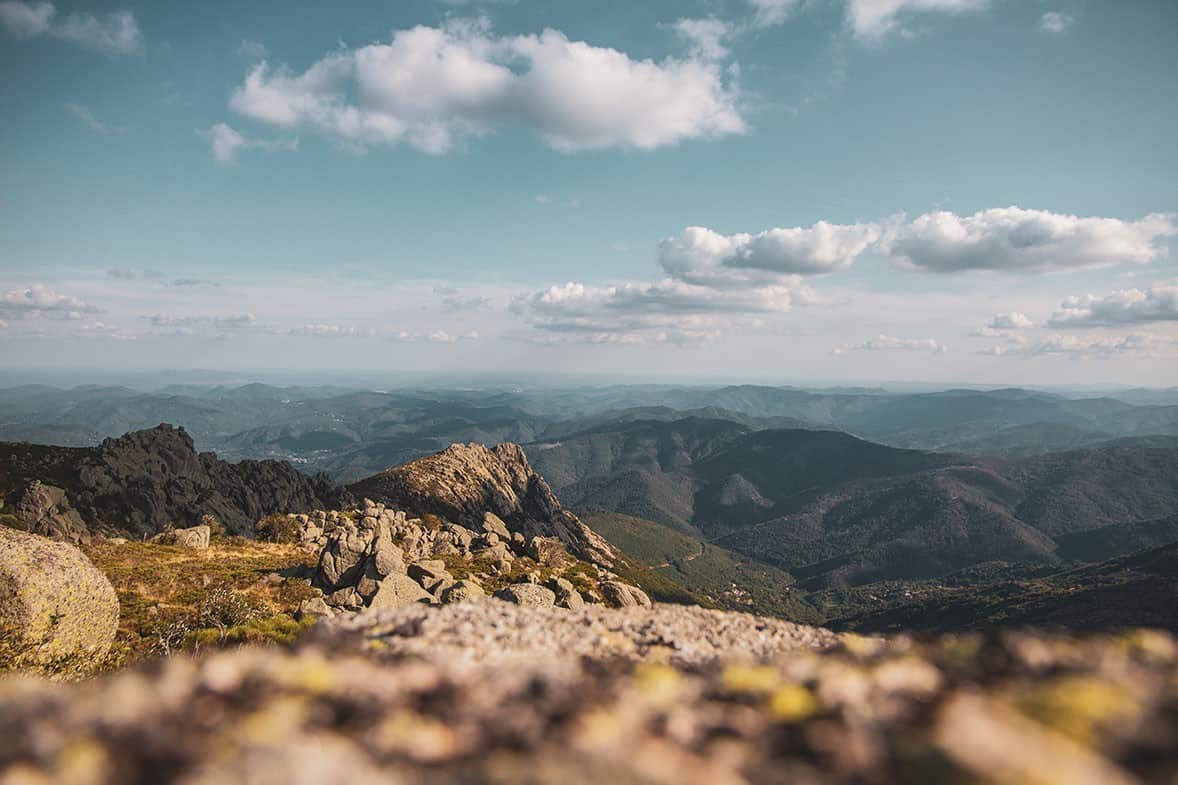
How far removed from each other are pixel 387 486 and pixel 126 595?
13371 cm

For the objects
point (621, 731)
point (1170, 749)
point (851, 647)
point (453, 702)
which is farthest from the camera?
point (851, 647)

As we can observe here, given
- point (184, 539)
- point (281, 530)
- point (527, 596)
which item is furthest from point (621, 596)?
point (281, 530)

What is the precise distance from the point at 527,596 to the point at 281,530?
4991 centimetres

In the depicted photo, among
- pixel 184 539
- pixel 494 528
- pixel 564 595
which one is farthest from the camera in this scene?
pixel 494 528

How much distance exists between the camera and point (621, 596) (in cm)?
5009

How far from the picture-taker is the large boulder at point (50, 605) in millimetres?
22031

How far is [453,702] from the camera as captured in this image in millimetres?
7254

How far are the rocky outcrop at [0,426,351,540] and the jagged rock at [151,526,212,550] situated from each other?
7558mm

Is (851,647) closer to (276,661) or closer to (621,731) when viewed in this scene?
Answer: (621,731)

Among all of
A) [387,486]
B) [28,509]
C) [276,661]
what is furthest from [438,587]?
[387,486]

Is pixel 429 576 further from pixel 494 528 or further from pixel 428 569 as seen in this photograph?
pixel 494 528

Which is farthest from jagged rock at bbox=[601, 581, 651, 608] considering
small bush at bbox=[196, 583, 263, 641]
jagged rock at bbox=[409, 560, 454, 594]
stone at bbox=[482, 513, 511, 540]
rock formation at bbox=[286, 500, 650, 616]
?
stone at bbox=[482, 513, 511, 540]

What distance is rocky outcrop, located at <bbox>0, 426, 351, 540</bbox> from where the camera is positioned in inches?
2589

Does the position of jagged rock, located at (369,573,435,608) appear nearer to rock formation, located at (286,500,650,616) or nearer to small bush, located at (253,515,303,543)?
rock formation, located at (286,500,650,616)
